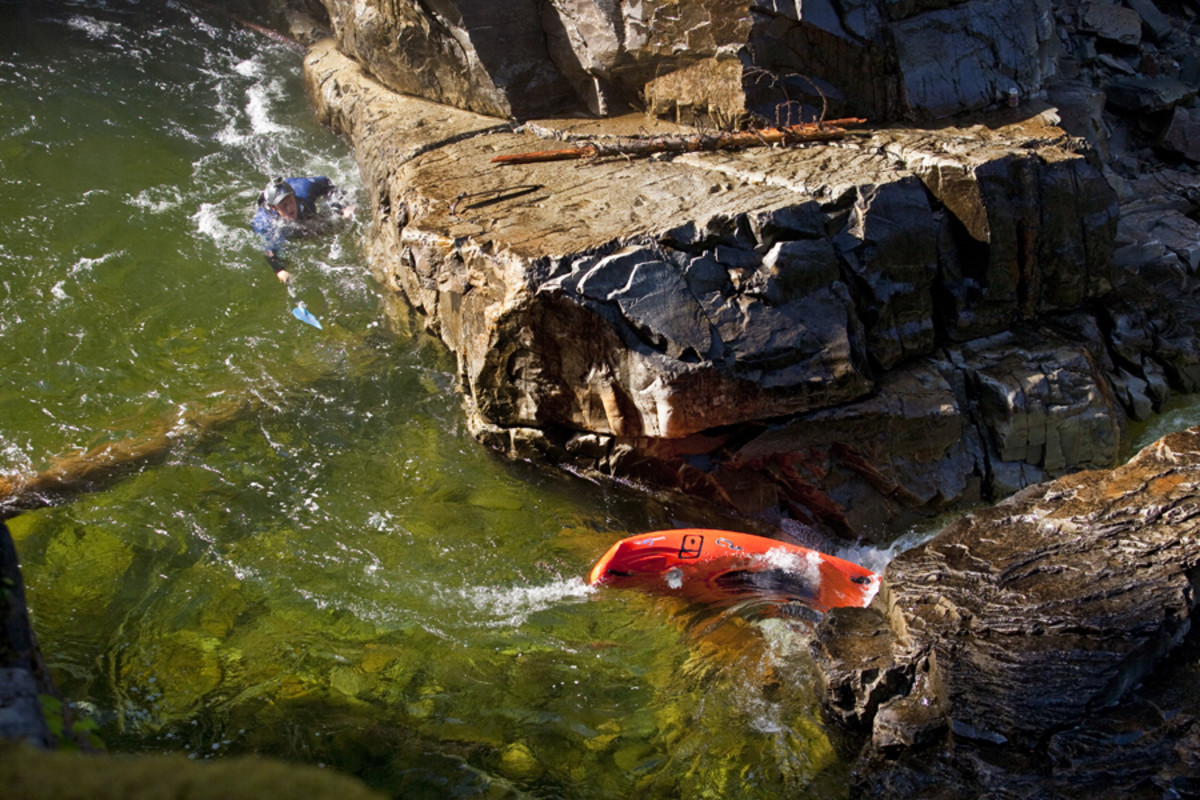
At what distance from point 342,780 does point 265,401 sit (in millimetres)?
4875

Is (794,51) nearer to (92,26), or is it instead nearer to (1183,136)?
(1183,136)

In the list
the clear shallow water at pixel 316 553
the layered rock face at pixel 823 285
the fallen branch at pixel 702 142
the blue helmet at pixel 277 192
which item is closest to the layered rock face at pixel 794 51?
the layered rock face at pixel 823 285

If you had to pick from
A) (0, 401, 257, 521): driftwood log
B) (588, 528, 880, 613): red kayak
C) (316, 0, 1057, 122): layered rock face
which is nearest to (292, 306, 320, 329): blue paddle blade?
(0, 401, 257, 521): driftwood log

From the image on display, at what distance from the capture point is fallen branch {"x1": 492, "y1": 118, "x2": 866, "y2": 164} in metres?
5.97

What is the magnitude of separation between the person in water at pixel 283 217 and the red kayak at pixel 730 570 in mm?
4268

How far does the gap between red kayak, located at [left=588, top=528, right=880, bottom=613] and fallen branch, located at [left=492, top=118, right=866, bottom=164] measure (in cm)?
294

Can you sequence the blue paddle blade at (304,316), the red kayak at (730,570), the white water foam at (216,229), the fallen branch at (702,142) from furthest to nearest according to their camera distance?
the white water foam at (216,229) → the blue paddle blade at (304,316) → the fallen branch at (702,142) → the red kayak at (730,570)

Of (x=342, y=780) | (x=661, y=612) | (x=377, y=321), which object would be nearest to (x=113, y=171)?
(x=377, y=321)

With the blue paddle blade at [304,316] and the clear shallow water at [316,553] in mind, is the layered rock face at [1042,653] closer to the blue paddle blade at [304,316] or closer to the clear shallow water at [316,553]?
the clear shallow water at [316,553]

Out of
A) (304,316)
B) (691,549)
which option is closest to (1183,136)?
(691,549)

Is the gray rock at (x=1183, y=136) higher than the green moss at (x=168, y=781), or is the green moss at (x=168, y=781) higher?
the gray rock at (x=1183, y=136)

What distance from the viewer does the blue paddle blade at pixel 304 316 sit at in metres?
6.70

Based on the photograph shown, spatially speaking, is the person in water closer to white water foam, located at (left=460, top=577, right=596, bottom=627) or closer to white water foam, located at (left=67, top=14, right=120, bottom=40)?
white water foam, located at (left=460, top=577, right=596, bottom=627)

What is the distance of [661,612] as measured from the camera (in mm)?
4629
